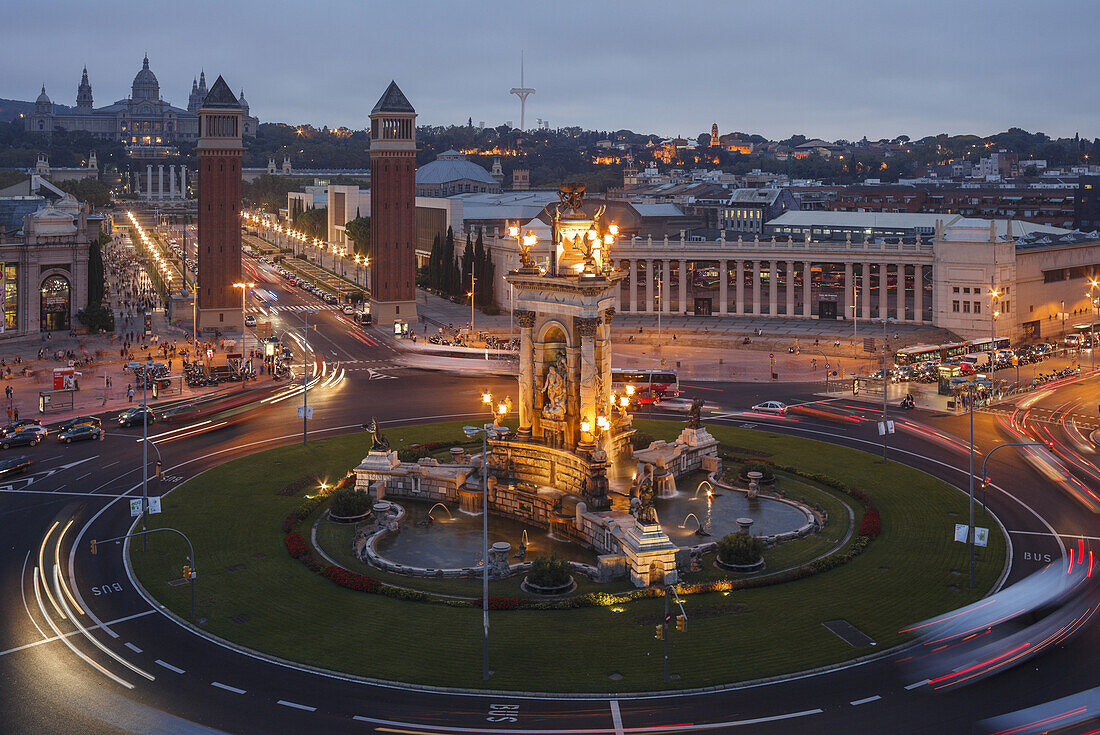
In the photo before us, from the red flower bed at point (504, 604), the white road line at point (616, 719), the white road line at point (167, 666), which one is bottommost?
the white road line at point (616, 719)

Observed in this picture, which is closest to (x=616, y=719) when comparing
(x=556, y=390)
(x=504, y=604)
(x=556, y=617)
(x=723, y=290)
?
(x=556, y=617)

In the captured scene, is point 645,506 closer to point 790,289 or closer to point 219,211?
point 790,289

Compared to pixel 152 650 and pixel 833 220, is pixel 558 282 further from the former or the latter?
pixel 833 220

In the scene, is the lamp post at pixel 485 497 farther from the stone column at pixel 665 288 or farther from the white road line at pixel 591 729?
the stone column at pixel 665 288

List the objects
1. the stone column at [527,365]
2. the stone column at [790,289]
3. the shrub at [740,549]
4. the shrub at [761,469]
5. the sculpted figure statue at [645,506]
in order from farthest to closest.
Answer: the stone column at [790,289], the shrub at [761,469], the stone column at [527,365], the shrub at [740,549], the sculpted figure statue at [645,506]

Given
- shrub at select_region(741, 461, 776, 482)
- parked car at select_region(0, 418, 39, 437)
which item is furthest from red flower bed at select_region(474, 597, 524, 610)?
parked car at select_region(0, 418, 39, 437)

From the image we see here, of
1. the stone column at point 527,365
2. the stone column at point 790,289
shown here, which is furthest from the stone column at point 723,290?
the stone column at point 527,365
